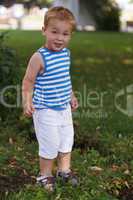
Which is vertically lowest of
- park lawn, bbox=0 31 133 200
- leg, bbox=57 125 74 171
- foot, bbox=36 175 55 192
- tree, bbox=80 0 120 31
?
tree, bbox=80 0 120 31

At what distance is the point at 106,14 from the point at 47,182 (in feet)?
96.8

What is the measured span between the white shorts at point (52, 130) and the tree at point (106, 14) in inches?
1123

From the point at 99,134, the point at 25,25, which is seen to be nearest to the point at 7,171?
the point at 99,134

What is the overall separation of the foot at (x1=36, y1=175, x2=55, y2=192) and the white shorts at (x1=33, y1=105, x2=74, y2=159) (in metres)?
0.21

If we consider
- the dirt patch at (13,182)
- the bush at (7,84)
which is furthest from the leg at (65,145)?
the bush at (7,84)

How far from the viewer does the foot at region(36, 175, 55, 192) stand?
4.86 meters

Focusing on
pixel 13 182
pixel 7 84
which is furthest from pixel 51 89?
pixel 7 84

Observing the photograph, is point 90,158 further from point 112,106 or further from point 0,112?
point 112,106

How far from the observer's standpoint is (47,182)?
489 centimetres

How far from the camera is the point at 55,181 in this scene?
196 inches

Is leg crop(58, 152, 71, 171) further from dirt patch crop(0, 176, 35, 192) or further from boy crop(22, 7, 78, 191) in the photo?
dirt patch crop(0, 176, 35, 192)

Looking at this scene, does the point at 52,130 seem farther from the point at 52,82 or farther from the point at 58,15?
the point at 58,15

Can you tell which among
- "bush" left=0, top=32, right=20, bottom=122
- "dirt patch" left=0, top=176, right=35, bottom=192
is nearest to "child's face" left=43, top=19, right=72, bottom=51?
"dirt patch" left=0, top=176, right=35, bottom=192

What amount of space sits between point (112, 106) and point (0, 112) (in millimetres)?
1951
